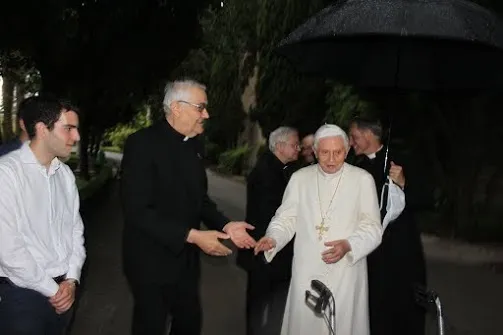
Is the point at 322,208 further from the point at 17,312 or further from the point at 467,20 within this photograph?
the point at 17,312

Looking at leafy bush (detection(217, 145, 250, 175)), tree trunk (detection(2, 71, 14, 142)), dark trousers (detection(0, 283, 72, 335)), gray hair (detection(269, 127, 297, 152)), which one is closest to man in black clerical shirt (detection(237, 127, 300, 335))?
gray hair (detection(269, 127, 297, 152))

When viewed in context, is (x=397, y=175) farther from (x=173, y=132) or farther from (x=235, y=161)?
(x=235, y=161)

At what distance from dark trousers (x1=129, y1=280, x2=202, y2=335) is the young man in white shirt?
1.83 feet

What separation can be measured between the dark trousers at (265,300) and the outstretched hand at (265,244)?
1.09m

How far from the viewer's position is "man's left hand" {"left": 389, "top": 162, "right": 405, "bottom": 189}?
4.52m

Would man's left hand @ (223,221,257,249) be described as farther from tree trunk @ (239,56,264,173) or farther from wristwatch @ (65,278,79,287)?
tree trunk @ (239,56,264,173)

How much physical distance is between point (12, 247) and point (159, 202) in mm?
1019

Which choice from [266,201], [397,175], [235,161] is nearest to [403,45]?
[397,175]

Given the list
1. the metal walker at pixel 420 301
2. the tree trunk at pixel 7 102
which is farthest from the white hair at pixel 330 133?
the tree trunk at pixel 7 102

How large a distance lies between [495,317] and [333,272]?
4336mm

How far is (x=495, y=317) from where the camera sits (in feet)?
25.0

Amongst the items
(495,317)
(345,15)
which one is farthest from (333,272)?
(495,317)

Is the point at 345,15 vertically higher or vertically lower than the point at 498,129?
higher

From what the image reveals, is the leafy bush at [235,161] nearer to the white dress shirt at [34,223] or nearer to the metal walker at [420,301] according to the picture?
the white dress shirt at [34,223]
